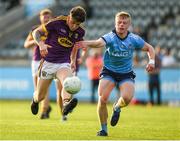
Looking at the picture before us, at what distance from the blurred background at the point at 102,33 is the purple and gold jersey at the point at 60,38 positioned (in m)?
14.1

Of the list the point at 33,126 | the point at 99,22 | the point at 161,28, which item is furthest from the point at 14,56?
the point at 33,126

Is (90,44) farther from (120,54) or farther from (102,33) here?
(102,33)

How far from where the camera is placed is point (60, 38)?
16344mm

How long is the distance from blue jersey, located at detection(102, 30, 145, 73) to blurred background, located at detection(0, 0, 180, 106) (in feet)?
49.4

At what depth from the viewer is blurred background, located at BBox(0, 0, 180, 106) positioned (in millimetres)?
32219

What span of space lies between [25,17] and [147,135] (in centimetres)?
2498

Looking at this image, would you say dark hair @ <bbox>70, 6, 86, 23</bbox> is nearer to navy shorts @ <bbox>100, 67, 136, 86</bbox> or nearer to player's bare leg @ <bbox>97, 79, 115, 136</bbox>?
navy shorts @ <bbox>100, 67, 136, 86</bbox>

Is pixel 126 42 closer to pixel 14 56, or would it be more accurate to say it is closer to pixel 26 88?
pixel 26 88

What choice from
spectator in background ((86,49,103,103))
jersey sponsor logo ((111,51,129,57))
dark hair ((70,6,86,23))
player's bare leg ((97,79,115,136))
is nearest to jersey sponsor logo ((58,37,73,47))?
dark hair ((70,6,86,23))

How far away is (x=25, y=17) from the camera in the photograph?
3925 cm

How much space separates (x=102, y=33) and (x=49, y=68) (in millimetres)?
20370

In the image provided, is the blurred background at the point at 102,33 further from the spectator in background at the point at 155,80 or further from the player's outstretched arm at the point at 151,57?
the player's outstretched arm at the point at 151,57

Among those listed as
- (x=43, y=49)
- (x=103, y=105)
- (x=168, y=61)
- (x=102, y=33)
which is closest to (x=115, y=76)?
(x=103, y=105)

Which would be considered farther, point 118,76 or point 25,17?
point 25,17
